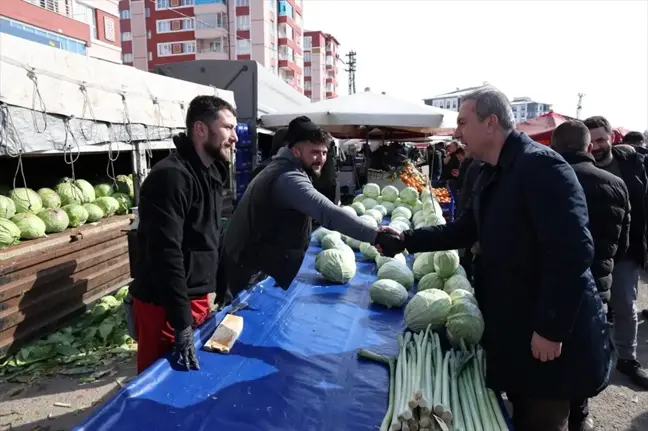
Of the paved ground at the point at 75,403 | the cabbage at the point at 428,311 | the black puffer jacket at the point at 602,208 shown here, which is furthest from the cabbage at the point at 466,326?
the paved ground at the point at 75,403

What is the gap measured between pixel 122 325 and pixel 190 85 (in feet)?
12.3

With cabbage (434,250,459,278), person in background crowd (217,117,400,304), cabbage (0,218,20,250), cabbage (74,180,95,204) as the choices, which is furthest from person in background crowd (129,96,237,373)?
cabbage (74,180,95,204)

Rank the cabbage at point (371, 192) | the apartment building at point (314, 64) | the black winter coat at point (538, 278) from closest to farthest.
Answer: the black winter coat at point (538, 278)
the cabbage at point (371, 192)
the apartment building at point (314, 64)

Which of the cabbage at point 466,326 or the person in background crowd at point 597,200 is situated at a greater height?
the person in background crowd at point 597,200

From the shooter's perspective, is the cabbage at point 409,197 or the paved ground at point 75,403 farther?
the cabbage at point 409,197

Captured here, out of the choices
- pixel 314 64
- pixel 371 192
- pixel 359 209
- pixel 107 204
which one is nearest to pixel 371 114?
pixel 371 192

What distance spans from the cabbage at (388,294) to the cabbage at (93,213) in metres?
4.44

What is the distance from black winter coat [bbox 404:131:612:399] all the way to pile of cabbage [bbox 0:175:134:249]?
462 centimetres

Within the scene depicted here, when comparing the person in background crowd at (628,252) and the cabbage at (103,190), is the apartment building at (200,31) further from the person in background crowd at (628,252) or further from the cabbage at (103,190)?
the person in background crowd at (628,252)

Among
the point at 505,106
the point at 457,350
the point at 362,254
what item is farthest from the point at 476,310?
the point at 362,254

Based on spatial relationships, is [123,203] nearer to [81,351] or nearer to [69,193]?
[69,193]

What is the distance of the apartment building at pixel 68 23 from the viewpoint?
20.1m

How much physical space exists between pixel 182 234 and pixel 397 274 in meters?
1.65

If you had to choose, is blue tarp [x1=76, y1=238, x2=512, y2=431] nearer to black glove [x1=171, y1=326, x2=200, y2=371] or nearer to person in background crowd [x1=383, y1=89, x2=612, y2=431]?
black glove [x1=171, y1=326, x2=200, y2=371]
